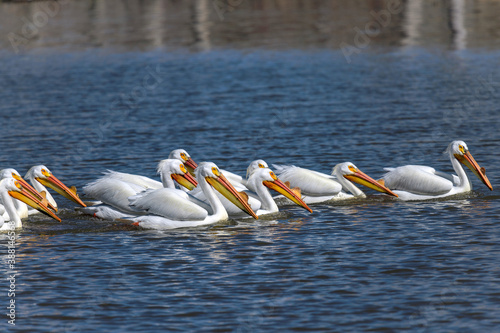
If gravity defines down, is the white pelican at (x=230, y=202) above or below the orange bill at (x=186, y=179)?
below

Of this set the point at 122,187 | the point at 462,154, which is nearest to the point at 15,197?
the point at 122,187

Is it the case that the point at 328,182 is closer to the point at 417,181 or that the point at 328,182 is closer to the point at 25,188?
the point at 417,181

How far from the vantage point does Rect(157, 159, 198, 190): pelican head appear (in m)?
13.6

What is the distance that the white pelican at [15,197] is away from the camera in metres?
12.4

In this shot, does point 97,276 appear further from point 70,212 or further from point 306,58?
point 306,58

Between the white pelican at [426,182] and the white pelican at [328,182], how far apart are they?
0.94 feet

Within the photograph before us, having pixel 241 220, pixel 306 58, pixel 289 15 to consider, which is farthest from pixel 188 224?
pixel 289 15

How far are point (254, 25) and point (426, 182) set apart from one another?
33592 millimetres

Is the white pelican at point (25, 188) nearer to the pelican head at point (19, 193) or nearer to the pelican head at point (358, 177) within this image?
the pelican head at point (19, 193)

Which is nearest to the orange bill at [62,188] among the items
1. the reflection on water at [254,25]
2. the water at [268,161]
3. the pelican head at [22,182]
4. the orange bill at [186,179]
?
the water at [268,161]

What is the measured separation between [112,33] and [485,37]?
18659mm

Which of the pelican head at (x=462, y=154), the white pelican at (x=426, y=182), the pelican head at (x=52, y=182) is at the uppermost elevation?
the pelican head at (x=52, y=182)

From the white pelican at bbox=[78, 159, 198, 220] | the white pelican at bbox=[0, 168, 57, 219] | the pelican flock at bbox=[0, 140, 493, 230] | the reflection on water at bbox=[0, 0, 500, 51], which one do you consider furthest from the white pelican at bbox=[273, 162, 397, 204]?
the reflection on water at bbox=[0, 0, 500, 51]

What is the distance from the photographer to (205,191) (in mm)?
12742
